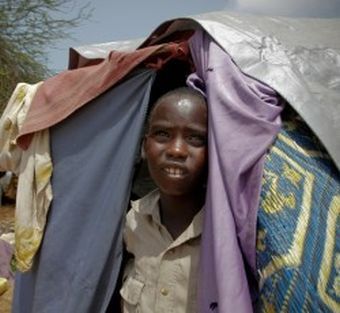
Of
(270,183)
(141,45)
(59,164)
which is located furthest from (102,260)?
(141,45)

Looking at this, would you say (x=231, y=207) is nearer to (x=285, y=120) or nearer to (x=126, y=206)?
(x=285, y=120)

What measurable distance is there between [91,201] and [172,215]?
0.96 ft

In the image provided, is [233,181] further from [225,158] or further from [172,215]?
[172,215]

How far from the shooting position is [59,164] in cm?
163

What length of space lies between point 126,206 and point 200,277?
1.39ft

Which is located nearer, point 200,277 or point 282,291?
point 282,291

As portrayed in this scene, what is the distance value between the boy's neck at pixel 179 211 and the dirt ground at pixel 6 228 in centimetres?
303

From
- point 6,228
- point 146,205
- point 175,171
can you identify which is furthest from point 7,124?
point 6,228

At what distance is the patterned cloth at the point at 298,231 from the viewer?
109cm

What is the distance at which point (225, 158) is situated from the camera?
1.25 m


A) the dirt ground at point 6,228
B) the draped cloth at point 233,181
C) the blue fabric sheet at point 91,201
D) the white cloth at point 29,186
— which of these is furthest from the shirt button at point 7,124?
the dirt ground at point 6,228

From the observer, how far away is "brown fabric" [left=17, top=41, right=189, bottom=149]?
5.09 ft

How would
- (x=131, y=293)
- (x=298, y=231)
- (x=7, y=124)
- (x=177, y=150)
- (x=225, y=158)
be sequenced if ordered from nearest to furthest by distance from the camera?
(x=298, y=231), (x=225, y=158), (x=177, y=150), (x=131, y=293), (x=7, y=124)

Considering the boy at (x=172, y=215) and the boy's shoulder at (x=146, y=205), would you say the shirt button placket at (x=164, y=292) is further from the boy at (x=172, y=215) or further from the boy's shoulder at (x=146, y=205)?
the boy's shoulder at (x=146, y=205)
